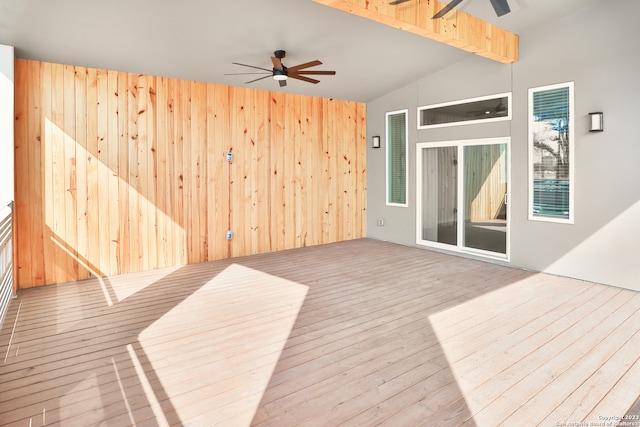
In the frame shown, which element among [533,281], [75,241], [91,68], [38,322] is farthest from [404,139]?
[38,322]

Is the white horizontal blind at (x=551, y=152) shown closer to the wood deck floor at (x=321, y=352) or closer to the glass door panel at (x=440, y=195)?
the wood deck floor at (x=321, y=352)

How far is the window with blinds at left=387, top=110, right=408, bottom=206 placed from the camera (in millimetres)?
7117

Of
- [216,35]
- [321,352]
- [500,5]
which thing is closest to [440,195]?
[500,5]

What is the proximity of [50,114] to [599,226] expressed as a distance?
266 inches

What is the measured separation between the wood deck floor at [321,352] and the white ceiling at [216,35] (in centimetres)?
277

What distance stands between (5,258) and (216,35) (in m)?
3.22

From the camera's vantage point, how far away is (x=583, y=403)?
2301 millimetres

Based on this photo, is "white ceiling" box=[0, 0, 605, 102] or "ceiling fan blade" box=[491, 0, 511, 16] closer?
"ceiling fan blade" box=[491, 0, 511, 16]

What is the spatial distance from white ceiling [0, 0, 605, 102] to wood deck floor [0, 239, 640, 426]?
2773mm

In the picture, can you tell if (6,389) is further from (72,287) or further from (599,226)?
(599,226)

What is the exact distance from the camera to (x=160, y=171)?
5520 millimetres

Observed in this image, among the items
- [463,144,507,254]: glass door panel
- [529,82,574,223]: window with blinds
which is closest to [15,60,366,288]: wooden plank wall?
[463,144,507,254]: glass door panel

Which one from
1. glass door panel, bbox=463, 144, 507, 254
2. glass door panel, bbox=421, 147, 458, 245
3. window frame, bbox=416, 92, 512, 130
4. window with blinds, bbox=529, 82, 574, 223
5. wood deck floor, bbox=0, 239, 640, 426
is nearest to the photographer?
wood deck floor, bbox=0, 239, 640, 426

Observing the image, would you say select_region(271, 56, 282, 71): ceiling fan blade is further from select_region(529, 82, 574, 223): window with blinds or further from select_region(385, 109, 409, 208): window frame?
select_region(529, 82, 574, 223): window with blinds
